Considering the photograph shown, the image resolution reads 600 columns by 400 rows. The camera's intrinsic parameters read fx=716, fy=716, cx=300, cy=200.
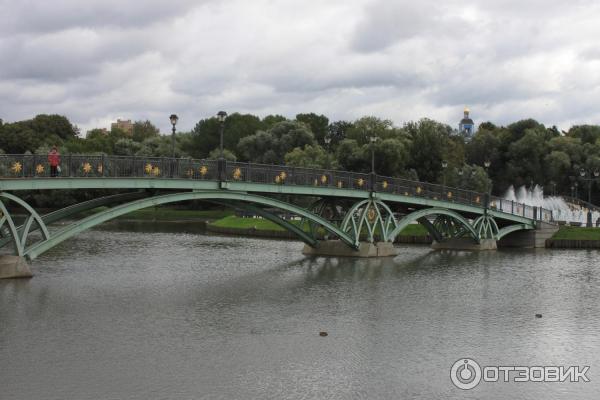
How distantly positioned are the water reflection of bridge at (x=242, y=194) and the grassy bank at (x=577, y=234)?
3.56 meters

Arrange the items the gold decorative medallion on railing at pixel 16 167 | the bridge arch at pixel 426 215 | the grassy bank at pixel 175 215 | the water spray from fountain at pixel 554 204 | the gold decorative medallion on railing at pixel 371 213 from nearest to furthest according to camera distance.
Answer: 1. the gold decorative medallion on railing at pixel 16 167
2. the gold decorative medallion on railing at pixel 371 213
3. the bridge arch at pixel 426 215
4. the water spray from fountain at pixel 554 204
5. the grassy bank at pixel 175 215

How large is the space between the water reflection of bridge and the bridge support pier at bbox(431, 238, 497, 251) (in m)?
0.18

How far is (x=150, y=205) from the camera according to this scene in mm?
32500

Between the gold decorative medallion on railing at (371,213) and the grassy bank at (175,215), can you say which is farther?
the grassy bank at (175,215)

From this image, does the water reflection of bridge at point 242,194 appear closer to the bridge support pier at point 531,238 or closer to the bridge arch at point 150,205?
the bridge arch at point 150,205

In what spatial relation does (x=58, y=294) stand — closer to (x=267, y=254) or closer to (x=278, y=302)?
(x=278, y=302)

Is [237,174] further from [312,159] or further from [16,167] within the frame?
[312,159]

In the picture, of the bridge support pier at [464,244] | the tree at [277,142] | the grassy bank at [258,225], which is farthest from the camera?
the tree at [277,142]

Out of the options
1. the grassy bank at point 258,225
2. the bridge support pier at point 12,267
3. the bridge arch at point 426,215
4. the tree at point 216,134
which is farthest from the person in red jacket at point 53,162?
the tree at point 216,134

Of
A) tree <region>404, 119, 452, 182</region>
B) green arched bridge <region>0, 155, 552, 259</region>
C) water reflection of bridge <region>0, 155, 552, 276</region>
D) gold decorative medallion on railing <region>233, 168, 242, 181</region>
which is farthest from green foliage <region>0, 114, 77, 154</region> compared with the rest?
gold decorative medallion on railing <region>233, 168, 242, 181</region>

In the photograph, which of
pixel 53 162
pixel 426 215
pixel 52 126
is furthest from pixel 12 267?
pixel 52 126

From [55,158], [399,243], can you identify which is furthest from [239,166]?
[399,243]

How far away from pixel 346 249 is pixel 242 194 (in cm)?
1160

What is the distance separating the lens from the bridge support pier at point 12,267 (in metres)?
30.4
